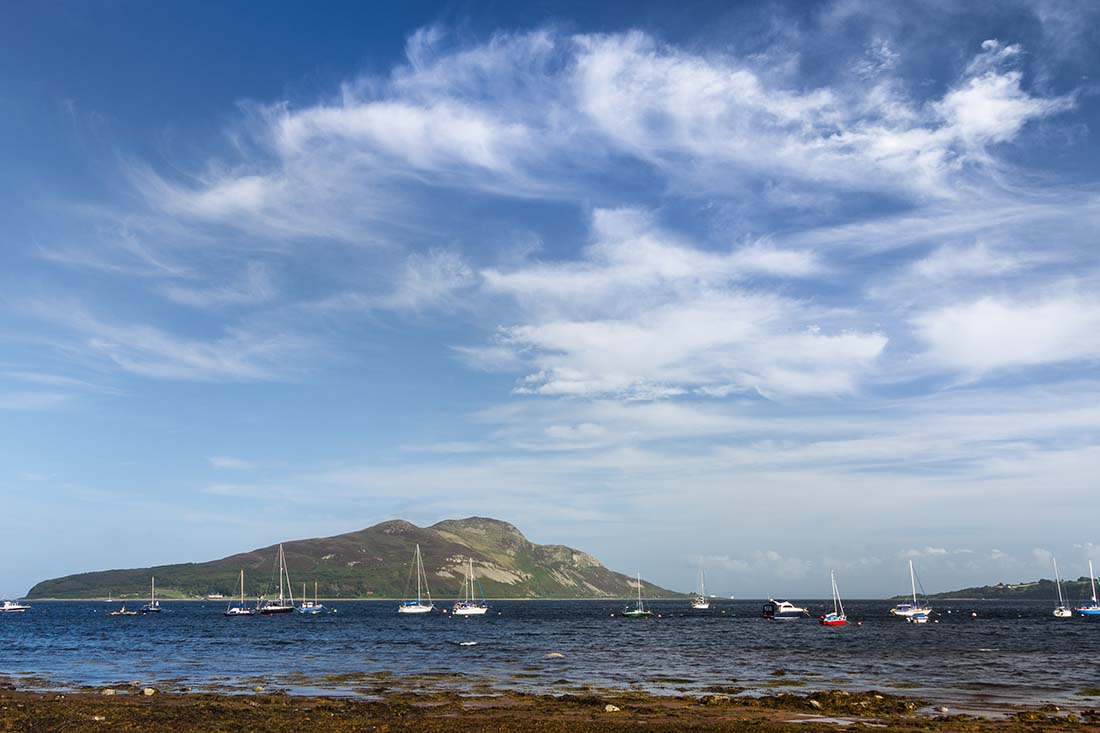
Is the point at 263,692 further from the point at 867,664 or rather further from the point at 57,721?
the point at 867,664

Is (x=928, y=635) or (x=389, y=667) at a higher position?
(x=389, y=667)

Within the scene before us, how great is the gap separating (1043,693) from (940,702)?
33.3 feet

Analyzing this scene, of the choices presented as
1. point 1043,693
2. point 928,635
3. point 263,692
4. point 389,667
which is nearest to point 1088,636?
point 928,635

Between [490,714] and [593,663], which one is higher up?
[490,714]

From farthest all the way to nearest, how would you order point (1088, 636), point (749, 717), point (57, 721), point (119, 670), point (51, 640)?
point (1088, 636) < point (51, 640) < point (119, 670) < point (749, 717) < point (57, 721)

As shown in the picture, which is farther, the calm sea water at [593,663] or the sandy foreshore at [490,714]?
the calm sea water at [593,663]

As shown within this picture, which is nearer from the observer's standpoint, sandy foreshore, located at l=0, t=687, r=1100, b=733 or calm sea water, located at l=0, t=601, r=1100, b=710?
sandy foreshore, located at l=0, t=687, r=1100, b=733

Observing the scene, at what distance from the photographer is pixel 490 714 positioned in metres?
40.7

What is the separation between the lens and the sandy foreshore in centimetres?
3612

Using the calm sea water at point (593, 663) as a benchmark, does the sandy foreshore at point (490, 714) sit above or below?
above

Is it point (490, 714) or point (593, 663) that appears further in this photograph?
point (593, 663)

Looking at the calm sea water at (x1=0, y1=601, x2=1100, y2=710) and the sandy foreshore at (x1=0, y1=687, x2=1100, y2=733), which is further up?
the sandy foreshore at (x1=0, y1=687, x2=1100, y2=733)

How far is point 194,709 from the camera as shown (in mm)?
41062

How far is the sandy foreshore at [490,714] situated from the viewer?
36125mm
